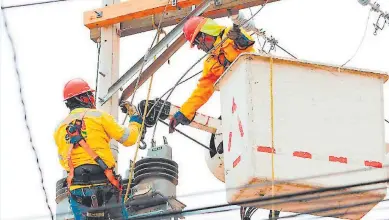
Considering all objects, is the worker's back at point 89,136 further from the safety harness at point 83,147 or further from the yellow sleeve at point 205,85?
the yellow sleeve at point 205,85

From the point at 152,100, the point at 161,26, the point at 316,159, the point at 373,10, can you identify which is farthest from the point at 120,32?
the point at 316,159

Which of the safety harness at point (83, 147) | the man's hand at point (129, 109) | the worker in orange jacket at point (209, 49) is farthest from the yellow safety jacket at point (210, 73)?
the safety harness at point (83, 147)

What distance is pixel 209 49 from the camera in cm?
1245

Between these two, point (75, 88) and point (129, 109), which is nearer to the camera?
point (75, 88)

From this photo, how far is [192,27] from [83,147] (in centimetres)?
160

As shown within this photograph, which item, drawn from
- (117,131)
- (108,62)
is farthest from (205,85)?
(108,62)

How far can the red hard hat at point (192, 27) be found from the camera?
41.1 feet

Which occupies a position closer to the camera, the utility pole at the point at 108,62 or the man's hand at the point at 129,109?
the man's hand at the point at 129,109

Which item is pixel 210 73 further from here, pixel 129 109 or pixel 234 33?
pixel 129 109

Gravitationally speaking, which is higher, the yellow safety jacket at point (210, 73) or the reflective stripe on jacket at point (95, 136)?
the yellow safety jacket at point (210, 73)

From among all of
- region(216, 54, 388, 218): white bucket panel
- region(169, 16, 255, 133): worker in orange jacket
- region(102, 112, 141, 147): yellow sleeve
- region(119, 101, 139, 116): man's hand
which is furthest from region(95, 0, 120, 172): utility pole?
region(216, 54, 388, 218): white bucket panel

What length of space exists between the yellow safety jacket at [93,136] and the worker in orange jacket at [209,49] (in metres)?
0.79

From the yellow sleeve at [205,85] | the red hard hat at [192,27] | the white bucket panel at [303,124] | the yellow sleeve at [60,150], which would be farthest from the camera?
the red hard hat at [192,27]

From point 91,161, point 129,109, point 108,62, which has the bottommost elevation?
point 91,161
